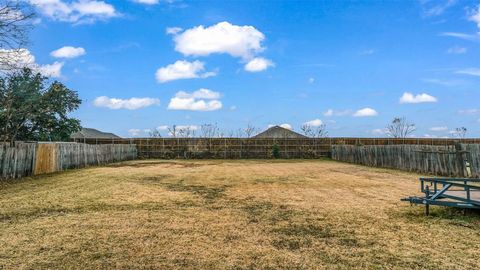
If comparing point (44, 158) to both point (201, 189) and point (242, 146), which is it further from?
point (242, 146)

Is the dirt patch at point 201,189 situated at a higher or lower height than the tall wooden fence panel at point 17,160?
lower

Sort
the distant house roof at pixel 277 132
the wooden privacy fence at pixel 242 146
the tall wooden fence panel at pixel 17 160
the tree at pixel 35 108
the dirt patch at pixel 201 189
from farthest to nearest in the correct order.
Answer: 1. the distant house roof at pixel 277 132
2. the wooden privacy fence at pixel 242 146
3. the tree at pixel 35 108
4. the tall wooden fence panel at pixel 17 160
5. the dirt patch at pixel 201 189

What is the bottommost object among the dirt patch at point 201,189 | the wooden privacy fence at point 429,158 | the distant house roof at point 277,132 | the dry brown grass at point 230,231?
the dry brown grass at point 230,231

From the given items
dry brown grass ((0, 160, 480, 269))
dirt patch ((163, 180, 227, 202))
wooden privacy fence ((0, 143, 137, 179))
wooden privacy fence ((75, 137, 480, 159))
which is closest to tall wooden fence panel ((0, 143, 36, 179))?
wooden privacy fence ((0, 143, 137, 179))

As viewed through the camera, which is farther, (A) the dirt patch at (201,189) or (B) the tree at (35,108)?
(B) the tree at (35,108)

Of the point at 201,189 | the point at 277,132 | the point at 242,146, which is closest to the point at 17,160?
the point at 201,189

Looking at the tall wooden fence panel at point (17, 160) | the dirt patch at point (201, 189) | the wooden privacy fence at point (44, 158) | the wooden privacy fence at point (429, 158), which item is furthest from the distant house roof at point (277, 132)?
the dirt patch at point (201, 189)

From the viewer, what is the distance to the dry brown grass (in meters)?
4.71

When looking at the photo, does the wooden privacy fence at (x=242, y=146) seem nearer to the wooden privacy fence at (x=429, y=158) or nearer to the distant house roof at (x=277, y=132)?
the distant house roof at (x=277, y=132)

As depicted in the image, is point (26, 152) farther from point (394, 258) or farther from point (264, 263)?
point (394, 258)

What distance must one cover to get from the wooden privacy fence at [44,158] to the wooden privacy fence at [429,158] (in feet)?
55.3

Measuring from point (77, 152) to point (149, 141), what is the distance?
45.3 feet

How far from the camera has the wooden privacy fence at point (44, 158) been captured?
14.2 metres

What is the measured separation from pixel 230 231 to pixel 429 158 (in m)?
13.9
